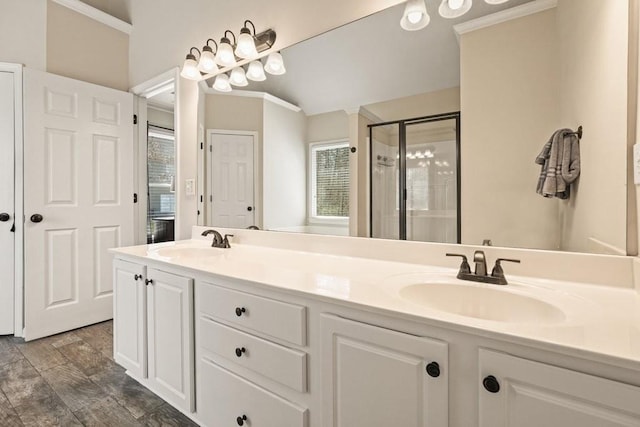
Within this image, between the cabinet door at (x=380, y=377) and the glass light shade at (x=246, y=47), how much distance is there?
168 cm

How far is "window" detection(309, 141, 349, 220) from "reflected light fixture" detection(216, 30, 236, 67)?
87 centimetres

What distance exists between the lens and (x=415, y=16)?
1.40 meters

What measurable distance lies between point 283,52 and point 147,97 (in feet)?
5.55

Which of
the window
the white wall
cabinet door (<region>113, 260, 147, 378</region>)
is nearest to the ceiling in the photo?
the white wall

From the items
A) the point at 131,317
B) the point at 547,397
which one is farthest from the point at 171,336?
the point at 547,397

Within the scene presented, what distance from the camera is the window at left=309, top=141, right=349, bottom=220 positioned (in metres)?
1.62

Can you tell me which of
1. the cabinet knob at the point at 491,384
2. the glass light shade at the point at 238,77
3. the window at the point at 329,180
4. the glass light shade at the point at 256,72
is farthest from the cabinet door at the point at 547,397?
the glass light shade at the point at 238,77

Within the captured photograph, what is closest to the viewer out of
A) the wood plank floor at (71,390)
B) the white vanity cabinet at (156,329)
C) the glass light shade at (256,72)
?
the white vanity cabinet at (156,329)

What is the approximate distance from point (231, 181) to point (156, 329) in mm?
1008

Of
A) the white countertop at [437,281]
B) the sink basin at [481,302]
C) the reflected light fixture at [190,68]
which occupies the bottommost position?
the sink basin at [481,302]

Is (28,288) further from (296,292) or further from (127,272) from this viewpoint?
(296,292)

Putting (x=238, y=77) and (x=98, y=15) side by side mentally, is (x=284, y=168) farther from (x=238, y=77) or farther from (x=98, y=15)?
(x=98, y=15)

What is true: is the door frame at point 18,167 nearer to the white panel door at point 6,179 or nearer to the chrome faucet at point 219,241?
the white panel door at point 6,179

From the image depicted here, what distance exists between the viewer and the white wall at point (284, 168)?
69.3 inches
